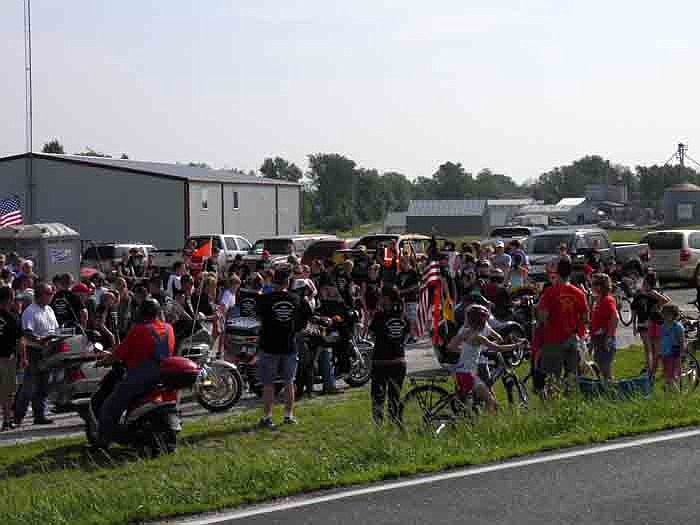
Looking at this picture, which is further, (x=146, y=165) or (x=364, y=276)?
(x=146, y=165)

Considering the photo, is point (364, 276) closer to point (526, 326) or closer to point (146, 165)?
point (526, 326)

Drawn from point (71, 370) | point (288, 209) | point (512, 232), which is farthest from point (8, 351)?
point (288, 209)

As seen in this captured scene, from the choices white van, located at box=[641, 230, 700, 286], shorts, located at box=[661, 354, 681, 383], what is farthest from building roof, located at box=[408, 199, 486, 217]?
shorts, located at box=[661, 354, 681, 383]

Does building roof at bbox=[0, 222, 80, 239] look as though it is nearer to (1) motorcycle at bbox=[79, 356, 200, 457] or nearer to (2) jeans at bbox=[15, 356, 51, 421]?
(2) jeans at bbox=[15, 356, 51, 421]

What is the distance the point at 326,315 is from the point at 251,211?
4172 centimetres

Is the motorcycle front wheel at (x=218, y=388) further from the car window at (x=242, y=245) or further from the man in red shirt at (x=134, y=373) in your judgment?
the car window at (x=242, y=245)

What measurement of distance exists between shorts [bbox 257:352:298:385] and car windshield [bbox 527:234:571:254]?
2081cm

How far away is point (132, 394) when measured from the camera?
11.0 m

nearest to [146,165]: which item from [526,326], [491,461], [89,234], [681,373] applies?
[89,234]

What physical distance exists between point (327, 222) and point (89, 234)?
8918 centimetres

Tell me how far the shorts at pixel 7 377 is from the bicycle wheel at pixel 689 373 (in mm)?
8110

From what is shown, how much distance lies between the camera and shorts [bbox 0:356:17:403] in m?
13.1

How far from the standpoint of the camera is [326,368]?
606 inches

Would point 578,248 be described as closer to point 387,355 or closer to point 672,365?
point 672,365
